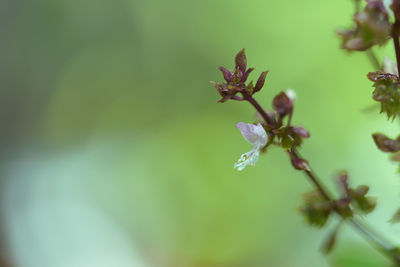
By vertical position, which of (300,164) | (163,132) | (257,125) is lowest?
(163,132)

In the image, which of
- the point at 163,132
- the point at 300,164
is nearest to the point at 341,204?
the point at 300,164

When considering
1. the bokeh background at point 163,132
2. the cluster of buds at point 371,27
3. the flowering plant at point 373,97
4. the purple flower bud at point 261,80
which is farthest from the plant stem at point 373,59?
the bokeh background at point 163,132

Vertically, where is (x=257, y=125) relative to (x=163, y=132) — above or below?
above

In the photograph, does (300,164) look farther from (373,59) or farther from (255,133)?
(373,59)

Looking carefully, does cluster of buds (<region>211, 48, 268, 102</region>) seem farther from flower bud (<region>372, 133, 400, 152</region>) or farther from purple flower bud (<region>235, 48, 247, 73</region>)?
flower bud (<region>372, 133, 400, 152</region>)

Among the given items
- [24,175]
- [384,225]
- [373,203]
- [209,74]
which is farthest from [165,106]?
[373,203]

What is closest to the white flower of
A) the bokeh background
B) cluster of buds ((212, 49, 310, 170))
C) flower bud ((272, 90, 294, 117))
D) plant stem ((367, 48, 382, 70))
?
cluster of buds ((212, 49, 310, 170))
